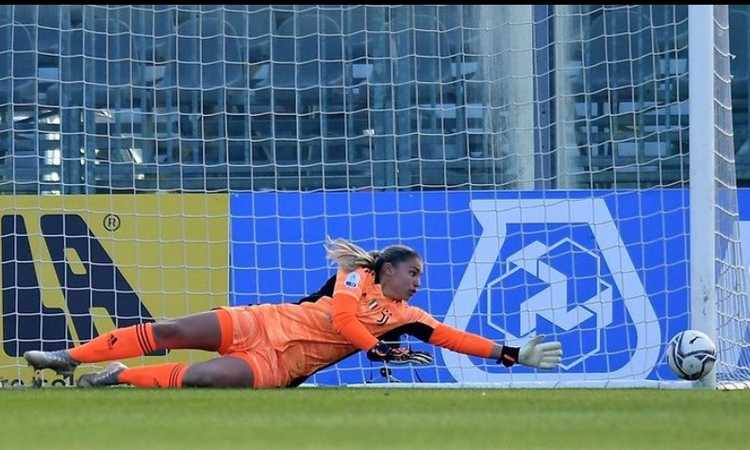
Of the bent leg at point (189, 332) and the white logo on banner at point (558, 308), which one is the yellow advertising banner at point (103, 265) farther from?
the bent leg at point (189, 332)

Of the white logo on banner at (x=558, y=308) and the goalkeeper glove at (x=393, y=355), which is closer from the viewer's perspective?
the goalkeeper glove at (x=393, y=355)

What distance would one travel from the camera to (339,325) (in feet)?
22.5

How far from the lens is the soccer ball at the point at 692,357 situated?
23.1 ft

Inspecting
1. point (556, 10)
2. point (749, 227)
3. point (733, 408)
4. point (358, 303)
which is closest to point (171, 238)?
point (358, 303)

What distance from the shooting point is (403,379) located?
8.53 meters

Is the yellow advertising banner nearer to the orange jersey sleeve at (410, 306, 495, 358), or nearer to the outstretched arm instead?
the orange jersey sleeve at (410, 306, 495, 358)

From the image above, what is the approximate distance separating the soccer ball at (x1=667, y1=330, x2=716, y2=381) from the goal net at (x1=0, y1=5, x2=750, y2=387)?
0.23 m

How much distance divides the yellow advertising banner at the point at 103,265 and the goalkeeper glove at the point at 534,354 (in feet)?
7.80

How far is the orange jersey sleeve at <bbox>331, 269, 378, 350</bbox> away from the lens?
681 cm

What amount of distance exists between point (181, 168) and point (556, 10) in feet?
8.74

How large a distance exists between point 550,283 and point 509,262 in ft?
0.87

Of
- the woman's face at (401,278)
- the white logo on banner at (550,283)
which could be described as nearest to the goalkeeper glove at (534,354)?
the woman's face at (401,278)

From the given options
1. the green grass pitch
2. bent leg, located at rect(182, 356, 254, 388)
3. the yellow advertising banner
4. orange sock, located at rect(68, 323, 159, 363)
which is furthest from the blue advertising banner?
the green grass pitch

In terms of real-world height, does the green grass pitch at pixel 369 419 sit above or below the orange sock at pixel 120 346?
below
